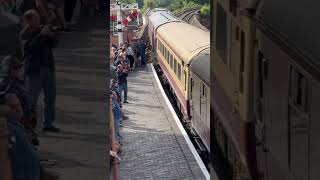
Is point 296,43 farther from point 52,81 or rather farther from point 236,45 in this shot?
point 52,81

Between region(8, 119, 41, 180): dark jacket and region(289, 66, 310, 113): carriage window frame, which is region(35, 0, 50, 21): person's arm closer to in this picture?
region(8, 119, 41, 180): dark jacket

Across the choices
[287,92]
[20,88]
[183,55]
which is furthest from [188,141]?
[287,92]

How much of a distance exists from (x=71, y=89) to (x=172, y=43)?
965cm

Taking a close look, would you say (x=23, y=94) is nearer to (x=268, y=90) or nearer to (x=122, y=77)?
(x=268, y=90)

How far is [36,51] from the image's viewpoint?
1.59 m

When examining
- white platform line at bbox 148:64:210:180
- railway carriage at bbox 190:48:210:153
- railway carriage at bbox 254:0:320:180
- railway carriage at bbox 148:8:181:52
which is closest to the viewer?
railway carriage at bbox 254:0:320:180

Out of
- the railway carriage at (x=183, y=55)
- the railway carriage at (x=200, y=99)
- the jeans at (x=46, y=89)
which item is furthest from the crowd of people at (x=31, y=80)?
the railway carriage at (x=183, y=55)

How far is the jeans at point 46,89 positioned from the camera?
1.58m

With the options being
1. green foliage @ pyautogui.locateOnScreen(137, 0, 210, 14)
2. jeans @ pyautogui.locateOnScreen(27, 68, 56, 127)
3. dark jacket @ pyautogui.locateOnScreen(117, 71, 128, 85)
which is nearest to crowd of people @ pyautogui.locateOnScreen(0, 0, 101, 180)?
jeans @ pyautogui.locateOnScreen(27, 68, 56, 127)

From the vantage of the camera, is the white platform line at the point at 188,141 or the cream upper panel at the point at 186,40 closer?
the white platform line at the point at 188,141

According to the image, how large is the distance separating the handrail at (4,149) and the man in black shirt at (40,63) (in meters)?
0.12

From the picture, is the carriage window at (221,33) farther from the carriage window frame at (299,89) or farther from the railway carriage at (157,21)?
the railway carriage at (157,21)

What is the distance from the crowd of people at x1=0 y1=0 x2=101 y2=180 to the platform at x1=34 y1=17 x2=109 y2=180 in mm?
22

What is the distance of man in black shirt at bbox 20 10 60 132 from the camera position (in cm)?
157
